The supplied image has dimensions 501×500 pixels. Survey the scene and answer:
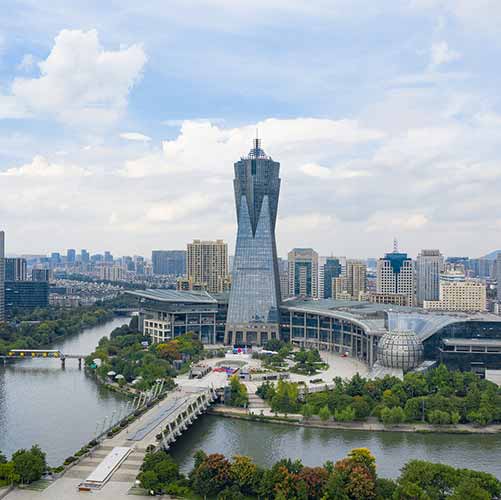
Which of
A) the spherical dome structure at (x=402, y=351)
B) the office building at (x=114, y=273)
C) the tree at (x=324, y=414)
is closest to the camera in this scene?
the tree at (x=324, y=414)

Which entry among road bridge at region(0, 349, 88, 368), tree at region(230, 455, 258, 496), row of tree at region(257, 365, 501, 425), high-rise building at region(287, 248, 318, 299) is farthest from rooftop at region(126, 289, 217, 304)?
high-rise building at region(287, 248, 318, 299)

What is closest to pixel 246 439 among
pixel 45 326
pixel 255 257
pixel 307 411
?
pixel 307 411

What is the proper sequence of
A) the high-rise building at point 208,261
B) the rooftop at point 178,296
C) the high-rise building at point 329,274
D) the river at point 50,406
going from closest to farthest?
the river at point 50,406
the rooftop at point 178,296
the high-rise building at point 208,261
the high-rise building at point 329,274

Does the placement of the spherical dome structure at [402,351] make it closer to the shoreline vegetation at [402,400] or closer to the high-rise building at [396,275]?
the shoreline vegetation at [402,400]

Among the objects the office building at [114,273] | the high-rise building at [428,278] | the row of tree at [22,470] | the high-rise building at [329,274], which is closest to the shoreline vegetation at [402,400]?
the row of tree at [22,470]

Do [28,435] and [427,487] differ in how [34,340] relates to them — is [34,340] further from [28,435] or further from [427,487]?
[427,487]

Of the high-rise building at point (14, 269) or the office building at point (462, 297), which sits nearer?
the office building at point (462, 297)

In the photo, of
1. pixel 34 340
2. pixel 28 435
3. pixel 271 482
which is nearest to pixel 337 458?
pixel 271 482
